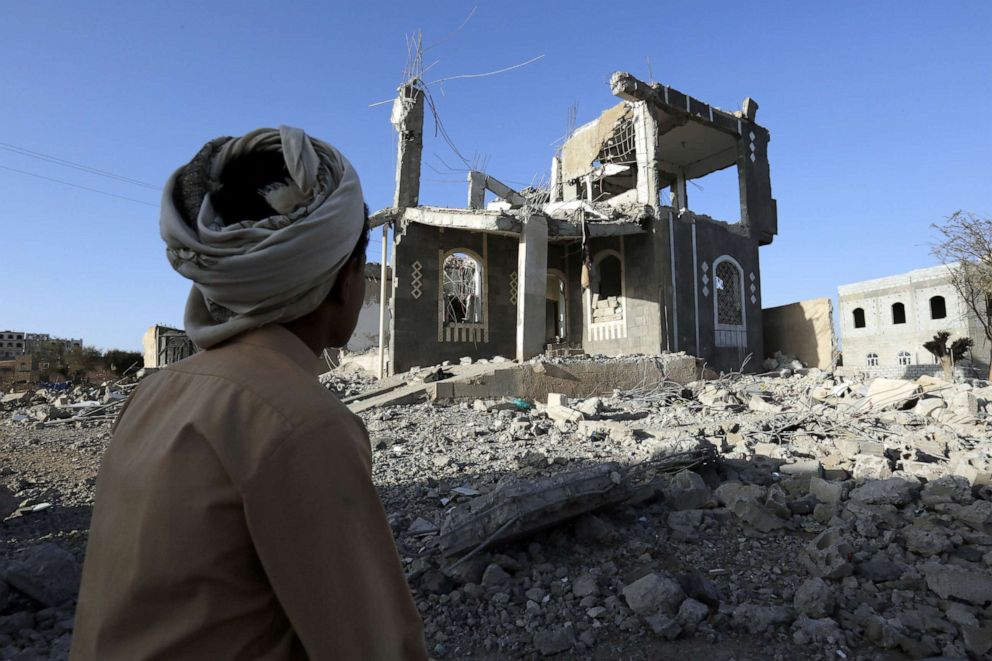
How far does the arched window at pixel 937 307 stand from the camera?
24719mm

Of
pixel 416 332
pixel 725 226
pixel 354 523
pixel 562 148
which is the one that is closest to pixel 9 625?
pixel 354 523

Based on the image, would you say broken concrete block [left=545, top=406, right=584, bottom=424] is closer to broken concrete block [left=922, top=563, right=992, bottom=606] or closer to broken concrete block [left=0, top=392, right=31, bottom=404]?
broken concrete block [left=922, top=563, right=992, bottom=606]

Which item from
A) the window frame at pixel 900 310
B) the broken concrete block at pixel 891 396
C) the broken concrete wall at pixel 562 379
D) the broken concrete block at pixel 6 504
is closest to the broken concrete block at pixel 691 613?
the broken concrete block at pixel 6 504

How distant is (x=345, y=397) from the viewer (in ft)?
30.8

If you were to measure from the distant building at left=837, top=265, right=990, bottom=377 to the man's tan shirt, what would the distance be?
27.5 m

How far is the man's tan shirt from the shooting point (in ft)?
2.11

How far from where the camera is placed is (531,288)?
1063 cm

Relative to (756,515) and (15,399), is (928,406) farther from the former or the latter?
(15,399)

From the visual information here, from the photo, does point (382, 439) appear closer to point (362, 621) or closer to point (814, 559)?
point (814, 559)

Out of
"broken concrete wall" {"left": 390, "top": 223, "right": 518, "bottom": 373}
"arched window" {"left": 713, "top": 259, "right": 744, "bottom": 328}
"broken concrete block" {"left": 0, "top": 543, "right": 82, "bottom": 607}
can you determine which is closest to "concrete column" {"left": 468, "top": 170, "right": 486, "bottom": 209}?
"broken concrete wall" {"left": 390, "top": 223, "right": 518, "bottom": 373}

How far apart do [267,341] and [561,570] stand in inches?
98.2

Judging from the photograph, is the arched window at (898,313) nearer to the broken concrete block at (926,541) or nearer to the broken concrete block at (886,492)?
the broken concrete block at (886,492)

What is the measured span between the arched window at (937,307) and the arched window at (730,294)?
55.8ft

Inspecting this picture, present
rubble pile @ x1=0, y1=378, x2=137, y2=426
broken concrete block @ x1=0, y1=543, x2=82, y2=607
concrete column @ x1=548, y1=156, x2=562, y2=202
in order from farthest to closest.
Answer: concrete column @ x1=548, y1=156, x2=562, y2=202 < rubble pile @ x1=0, y1=378, x2=137, y2=426 < broken concrete block @ x1=0, y1=543, x2=82, y2=607
